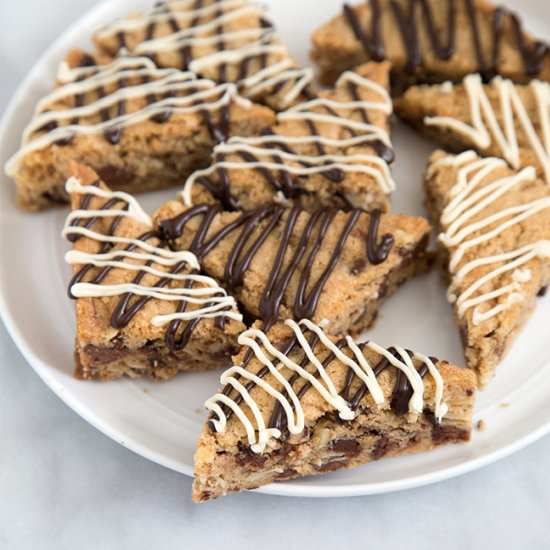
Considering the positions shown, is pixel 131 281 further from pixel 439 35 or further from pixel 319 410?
pixel 439 35

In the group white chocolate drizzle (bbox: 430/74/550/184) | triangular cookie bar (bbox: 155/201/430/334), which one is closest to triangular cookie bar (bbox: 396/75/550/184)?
white chocolate drizzle (bbox: 430/74/550/184)

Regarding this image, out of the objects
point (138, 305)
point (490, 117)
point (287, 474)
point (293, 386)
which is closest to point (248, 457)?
point (287, 474)

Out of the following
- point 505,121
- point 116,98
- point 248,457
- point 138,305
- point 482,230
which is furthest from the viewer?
point 116,98

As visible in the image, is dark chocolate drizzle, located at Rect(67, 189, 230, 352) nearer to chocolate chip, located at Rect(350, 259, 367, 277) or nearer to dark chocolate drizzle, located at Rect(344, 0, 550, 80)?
chocolate chip, located at Rect(350, 259, 367, 277)

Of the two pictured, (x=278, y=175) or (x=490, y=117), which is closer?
(x=278, y=175)

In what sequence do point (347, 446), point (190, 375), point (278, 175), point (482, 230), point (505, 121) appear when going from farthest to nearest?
1. point (505, 121)
2. point (278, 175)
3. point (482, 230)
4. point (190, 375)
5. point (347, 446)

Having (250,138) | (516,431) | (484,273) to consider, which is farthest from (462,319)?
(250,138)

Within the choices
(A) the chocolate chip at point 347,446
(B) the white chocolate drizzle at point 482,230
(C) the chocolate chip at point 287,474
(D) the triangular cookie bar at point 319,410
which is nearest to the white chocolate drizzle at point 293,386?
(D) the triangular cookie bar at point 319,410
